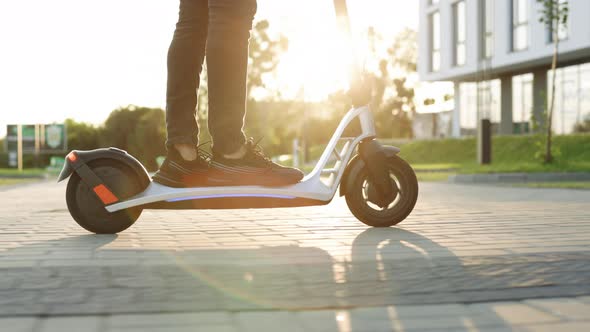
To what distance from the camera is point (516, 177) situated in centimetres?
1505

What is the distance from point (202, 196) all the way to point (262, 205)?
1.00 ft

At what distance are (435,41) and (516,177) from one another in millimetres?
26953

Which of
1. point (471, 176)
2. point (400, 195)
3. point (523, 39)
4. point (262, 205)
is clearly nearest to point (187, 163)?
point (262, 205)

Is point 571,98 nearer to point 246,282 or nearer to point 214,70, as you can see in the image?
point 214,70

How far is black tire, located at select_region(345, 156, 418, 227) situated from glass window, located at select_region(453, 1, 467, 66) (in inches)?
1359

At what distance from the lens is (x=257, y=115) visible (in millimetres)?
47125

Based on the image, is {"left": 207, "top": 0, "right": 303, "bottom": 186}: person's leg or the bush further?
the bush

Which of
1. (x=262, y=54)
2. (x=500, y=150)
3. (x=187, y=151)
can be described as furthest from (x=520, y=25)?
(x=187, y=151)

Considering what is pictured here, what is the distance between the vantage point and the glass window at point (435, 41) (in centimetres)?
4053

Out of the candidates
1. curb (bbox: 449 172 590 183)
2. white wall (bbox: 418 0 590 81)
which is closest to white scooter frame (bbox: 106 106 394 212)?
curb (bbox: 449 172 590 183)

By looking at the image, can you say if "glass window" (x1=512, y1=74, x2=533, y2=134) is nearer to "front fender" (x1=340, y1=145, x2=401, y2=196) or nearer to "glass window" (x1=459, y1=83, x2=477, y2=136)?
"glass window" (x1=459, y1=83, x2=477, y2=136)

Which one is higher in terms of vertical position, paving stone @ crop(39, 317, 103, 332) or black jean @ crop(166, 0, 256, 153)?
black jean @ crop(166, 0, 256, 153)

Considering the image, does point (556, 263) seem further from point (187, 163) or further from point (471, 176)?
point (471, 176)

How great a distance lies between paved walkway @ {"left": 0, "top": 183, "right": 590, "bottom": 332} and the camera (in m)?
2.06
